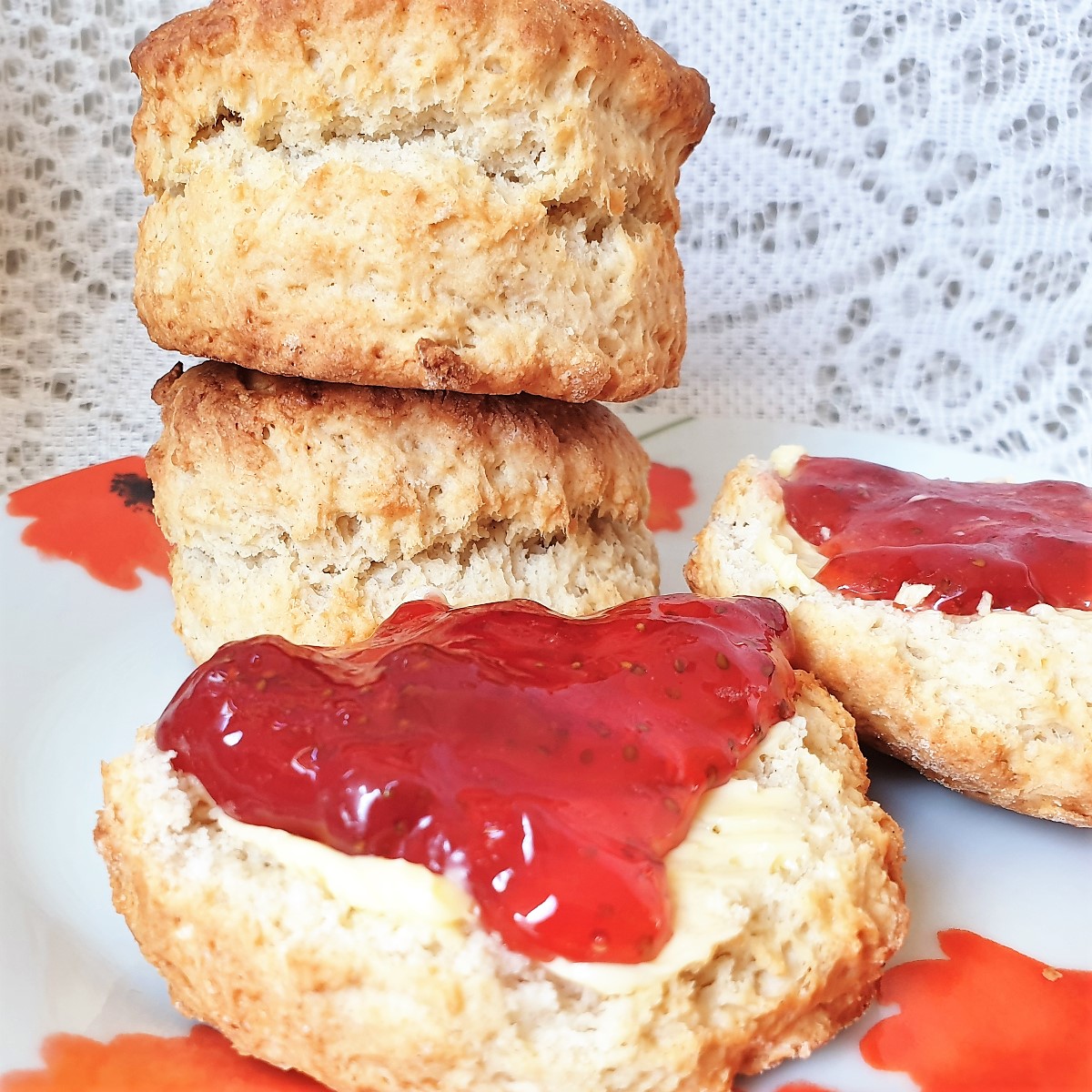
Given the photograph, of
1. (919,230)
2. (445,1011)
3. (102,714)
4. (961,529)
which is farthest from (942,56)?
(445,1011)

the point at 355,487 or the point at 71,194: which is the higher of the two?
the point at 71,194

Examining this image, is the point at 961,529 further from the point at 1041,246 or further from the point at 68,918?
the point at 1041,246

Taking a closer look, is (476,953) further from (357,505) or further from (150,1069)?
(357,505)

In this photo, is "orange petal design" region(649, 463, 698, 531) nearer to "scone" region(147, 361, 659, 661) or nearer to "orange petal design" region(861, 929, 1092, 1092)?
"scone" region(147, 361, 659, 661)

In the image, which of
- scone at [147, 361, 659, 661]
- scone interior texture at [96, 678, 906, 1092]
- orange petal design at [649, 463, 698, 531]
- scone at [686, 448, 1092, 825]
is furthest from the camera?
orange petal design at [649, 463, 698, 531]

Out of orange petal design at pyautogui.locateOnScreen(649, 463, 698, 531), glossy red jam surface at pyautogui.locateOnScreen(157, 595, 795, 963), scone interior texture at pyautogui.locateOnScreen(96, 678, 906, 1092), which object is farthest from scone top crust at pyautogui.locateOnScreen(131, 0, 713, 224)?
orange petal design at pyautogui.locateOnScreen(649, 463, 698, 531)

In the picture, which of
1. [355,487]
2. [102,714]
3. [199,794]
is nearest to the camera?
[199,794]
